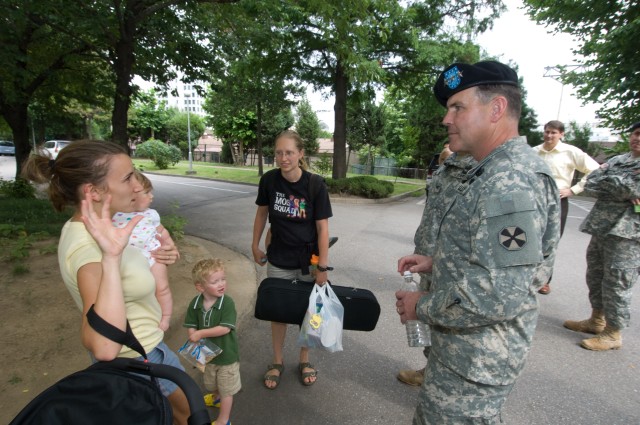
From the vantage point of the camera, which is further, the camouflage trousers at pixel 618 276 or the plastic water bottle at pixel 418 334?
the camouflage trousers at pixel 618 276

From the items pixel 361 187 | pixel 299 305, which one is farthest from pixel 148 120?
pixel 299 305

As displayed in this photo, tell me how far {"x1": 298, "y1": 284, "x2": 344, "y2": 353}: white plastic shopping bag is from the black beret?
155 centimetres

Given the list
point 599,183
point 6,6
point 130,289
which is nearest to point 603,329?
point 599,183

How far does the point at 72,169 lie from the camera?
1433 mm

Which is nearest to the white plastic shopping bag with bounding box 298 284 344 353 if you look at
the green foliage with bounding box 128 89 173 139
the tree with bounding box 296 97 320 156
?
the tree with bounding box 296 97 320 156

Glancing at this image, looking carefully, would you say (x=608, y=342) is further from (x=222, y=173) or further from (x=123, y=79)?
(x=222, y=173)

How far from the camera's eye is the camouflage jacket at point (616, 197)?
126 inches

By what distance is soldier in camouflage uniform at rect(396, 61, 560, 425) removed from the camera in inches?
47.7

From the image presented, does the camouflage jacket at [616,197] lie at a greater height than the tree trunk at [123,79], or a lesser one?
lesser

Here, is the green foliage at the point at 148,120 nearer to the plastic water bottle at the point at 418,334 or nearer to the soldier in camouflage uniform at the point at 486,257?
the plastic water bottle at the point at 418,334

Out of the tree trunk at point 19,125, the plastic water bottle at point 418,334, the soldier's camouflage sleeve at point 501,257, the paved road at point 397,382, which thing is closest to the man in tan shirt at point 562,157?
the paved road at point 397,382

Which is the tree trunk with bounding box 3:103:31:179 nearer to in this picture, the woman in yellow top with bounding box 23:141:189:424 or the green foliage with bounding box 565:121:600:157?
the woman in yellow top with bounding box 23:141:189:424

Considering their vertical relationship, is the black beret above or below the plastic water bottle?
above

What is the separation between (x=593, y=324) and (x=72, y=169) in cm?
469
